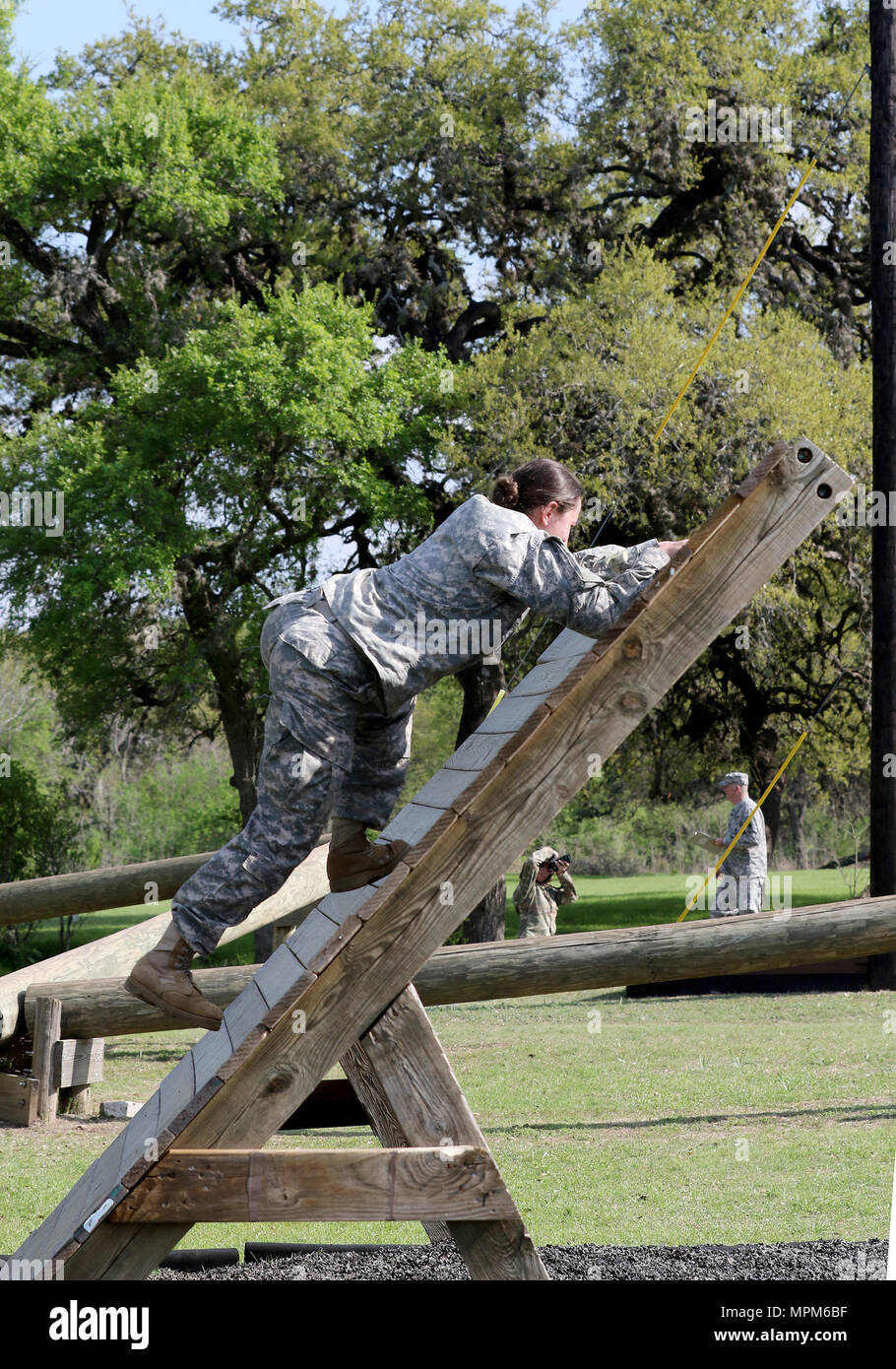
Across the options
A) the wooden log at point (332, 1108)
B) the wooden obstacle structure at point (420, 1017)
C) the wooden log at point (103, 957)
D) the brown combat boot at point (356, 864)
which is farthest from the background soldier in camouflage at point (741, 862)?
the wooden obstacle structure at point (420, 1017)

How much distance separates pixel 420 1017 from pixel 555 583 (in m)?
1.08

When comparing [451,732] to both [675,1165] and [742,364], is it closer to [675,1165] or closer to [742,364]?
[742,364]

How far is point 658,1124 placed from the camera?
8062 millimetres

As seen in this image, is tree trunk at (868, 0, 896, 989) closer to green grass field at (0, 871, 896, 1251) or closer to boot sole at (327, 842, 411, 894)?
green grass field at (0, 871, 896, 1251)

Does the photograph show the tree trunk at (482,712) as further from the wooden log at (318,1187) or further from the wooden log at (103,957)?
the wooden log at (318,1187)

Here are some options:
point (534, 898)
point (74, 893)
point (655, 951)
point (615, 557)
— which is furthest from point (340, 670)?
point (534, 898)

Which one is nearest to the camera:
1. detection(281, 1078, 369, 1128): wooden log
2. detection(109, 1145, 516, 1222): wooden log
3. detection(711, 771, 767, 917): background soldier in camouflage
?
detection(109, 1145, 516, 1222): wooden log

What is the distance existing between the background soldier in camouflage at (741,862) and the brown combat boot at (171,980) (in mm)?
11227

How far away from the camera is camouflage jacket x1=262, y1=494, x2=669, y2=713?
10.7 ft

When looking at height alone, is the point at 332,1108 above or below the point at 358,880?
below

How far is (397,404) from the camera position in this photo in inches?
758

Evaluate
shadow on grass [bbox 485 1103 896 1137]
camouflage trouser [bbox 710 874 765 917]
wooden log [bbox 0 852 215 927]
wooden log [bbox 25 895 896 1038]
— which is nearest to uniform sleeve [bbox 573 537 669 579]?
wooden log [bbox 25 895 896 1038]

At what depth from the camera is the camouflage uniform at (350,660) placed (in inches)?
131

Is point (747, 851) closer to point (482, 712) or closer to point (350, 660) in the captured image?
point (482, 712)
